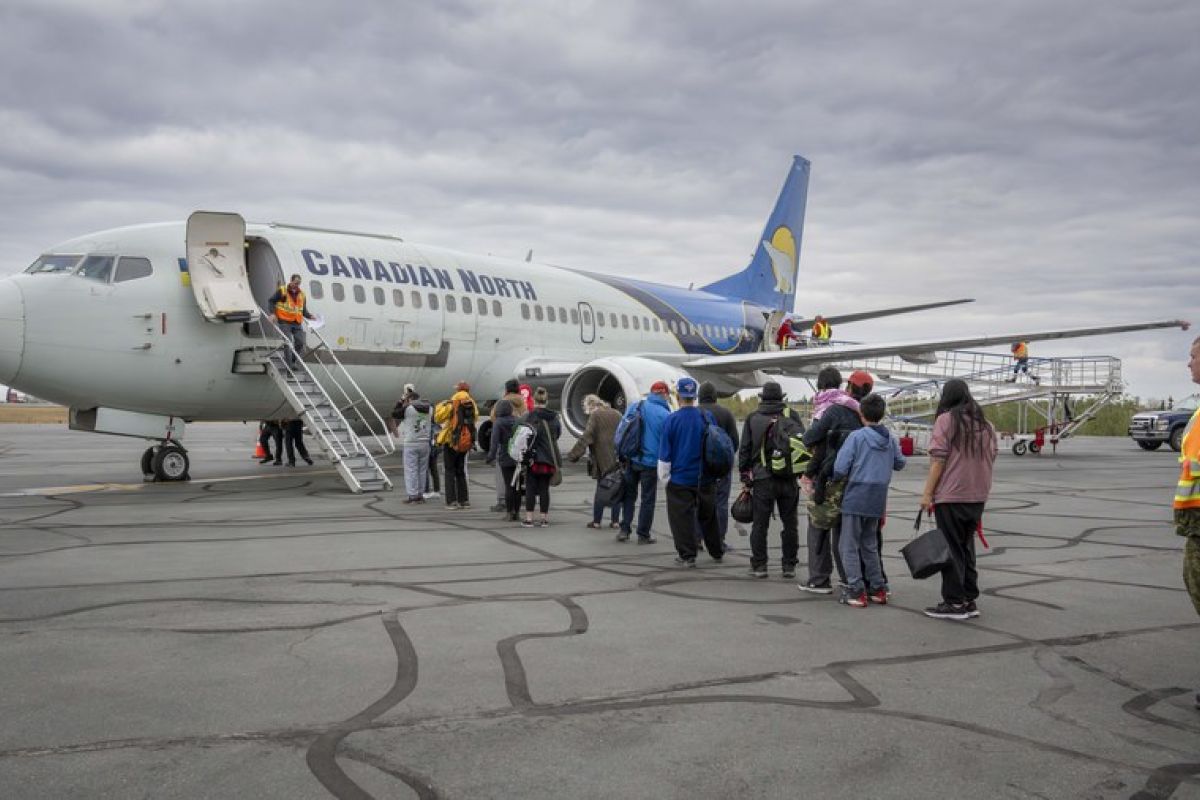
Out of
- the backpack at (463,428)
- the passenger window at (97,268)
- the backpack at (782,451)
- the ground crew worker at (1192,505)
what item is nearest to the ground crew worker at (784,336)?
the backpack at (463,428)

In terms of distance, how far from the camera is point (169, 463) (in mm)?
14352

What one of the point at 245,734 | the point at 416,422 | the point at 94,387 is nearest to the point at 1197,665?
the point at 245,734

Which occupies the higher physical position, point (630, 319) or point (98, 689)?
point (630, 319)

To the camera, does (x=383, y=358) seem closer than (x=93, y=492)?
No

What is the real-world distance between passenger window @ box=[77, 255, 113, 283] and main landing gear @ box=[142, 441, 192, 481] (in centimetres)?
273

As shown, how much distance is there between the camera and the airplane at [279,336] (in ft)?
41.0

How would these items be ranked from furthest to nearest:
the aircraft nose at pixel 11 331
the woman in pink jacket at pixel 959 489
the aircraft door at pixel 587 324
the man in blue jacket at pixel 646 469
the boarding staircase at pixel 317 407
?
the aircraft door at pixel 587 324, the boarding staircase at pixel 317 407, the aircraft nose at pixel 11 331, the man in blue jacket at pixel 646 469, the woman in pink jacket at pixel 959 489

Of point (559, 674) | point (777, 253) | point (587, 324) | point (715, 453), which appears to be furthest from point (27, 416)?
point (559, 674)

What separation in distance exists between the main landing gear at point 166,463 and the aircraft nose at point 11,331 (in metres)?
2.66

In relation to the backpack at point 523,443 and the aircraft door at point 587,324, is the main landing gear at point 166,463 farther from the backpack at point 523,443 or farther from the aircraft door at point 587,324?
the aircraft door at point 587,324

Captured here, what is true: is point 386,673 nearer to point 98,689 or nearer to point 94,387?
point 98,689

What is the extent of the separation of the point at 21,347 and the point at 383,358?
5.26m

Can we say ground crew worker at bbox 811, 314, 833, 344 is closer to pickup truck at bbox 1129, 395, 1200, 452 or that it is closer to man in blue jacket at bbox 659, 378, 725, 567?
pickup truck at bbox 1129, 395, 1200, 452

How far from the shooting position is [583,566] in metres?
8.02
